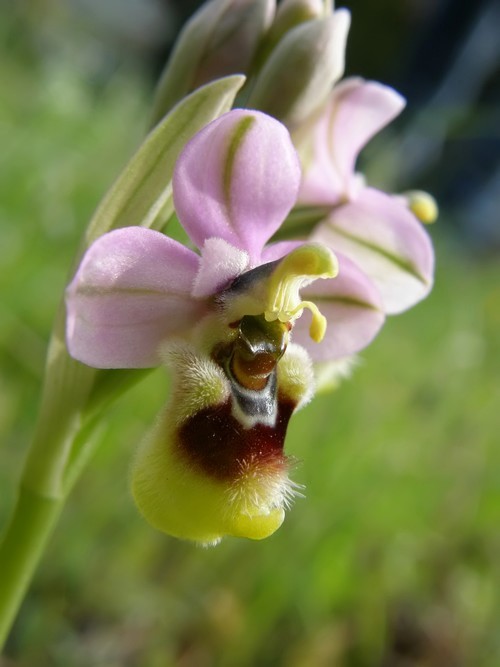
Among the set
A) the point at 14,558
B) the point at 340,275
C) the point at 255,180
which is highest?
the point at 255,180

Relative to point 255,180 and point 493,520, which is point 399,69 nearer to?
point 493,520

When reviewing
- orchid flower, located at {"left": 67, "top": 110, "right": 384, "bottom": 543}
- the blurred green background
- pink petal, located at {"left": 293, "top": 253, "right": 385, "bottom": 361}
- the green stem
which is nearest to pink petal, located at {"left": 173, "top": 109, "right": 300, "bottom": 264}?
orchid flower, located at {"left": 67, "top": 110, "right": 384, "bottom": 543}

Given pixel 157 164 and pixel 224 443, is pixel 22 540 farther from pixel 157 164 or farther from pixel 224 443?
pixel 157 164

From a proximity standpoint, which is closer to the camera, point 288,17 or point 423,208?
point 288,17

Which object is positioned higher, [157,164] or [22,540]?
[157,164]

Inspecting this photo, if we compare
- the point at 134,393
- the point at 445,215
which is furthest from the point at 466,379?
the point at 445,215

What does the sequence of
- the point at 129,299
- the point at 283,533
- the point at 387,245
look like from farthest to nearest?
the point at 283,533, the point at 387,245, the point at 129,299

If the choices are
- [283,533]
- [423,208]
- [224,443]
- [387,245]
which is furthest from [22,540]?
[283,533]
